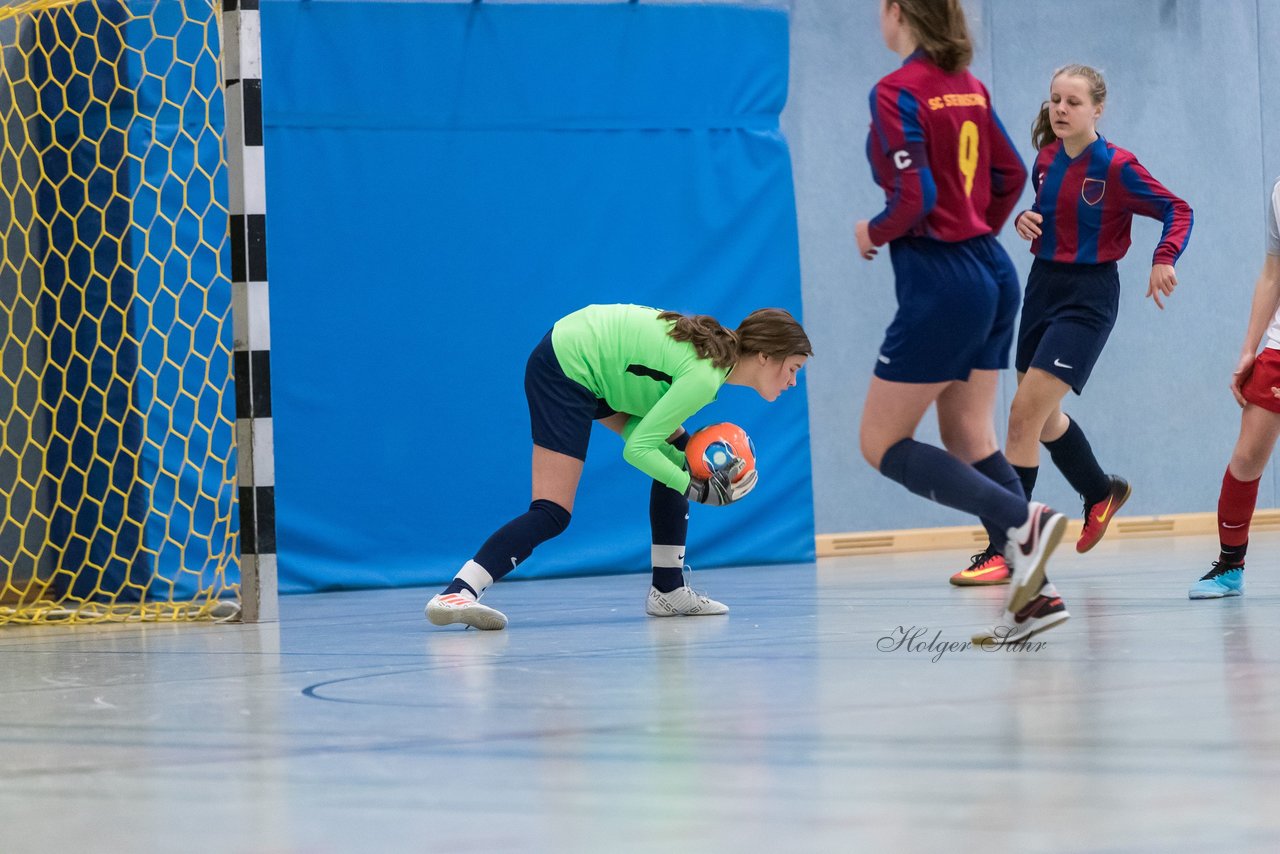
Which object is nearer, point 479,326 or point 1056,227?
point 1056,227

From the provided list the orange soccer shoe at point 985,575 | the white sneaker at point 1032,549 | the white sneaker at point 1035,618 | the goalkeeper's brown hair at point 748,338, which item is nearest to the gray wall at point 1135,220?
the orange soccer shoe at point 985,575

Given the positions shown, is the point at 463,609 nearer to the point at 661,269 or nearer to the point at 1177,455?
the point at 661,269

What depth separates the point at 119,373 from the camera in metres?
6.55

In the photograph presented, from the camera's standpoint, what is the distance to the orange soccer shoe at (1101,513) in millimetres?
6031

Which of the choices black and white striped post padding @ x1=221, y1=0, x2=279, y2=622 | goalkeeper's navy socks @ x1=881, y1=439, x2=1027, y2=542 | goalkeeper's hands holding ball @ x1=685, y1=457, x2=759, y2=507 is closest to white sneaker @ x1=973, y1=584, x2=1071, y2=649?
goalkeeper's navy socks @ x1=881, y1=439, x2=1027, y2=542

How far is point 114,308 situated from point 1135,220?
17.8ft

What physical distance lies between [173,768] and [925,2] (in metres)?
2.42

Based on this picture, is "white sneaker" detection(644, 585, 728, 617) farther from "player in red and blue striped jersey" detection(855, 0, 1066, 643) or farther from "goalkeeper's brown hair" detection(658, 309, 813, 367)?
"player in red and blue striped jersey" detection(855, 0, 1066, 643)

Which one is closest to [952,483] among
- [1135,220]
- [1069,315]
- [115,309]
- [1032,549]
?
[1032,549]

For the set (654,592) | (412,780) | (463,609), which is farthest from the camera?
(654,592)

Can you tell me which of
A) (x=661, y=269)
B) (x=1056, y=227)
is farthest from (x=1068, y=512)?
(x=1056, y=227)

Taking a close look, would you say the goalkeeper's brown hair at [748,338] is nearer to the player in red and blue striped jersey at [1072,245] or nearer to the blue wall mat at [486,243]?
the player in red and blue striped jersey at [1072,245]

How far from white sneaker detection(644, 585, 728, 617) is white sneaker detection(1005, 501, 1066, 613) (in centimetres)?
149

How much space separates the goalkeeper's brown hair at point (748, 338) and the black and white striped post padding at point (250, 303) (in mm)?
1439
